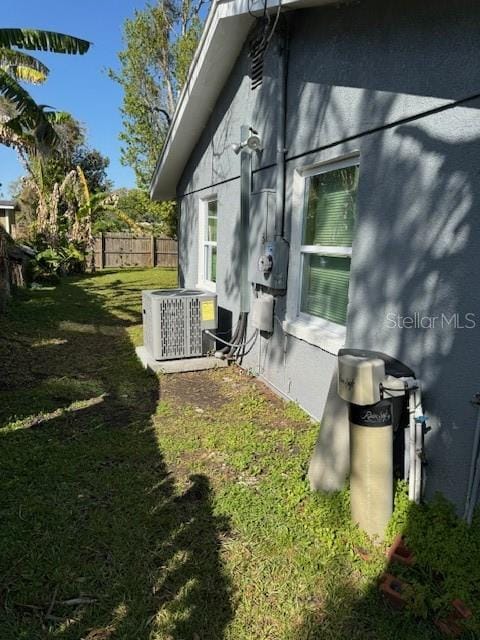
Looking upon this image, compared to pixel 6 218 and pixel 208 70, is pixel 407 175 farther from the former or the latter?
pixel 6 218

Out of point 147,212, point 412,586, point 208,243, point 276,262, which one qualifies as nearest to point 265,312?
point 276,262

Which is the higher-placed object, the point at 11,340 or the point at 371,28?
the point at 371,28

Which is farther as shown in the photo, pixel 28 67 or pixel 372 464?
pixel 28 67

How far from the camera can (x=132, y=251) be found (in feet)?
76.9

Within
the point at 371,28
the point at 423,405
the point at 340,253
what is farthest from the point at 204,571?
the point at 371,28

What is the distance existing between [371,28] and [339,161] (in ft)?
3.41

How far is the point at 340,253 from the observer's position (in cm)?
405

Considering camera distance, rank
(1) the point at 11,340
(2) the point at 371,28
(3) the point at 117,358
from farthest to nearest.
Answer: (1) the point at 11,340 → (3) the point at 117,358 → (2) the point at 371,28

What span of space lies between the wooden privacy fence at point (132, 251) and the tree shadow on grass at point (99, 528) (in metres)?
18.3

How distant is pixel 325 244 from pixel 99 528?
10.5 feet

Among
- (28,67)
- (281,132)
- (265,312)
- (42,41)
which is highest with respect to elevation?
(28,67)

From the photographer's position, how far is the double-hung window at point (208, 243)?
821 centimetres

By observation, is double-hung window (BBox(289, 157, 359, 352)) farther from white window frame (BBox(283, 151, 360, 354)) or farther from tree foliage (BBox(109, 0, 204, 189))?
tree foliage (BBox(109, 0, 204, 189))

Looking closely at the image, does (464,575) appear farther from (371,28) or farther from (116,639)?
(371,28)
